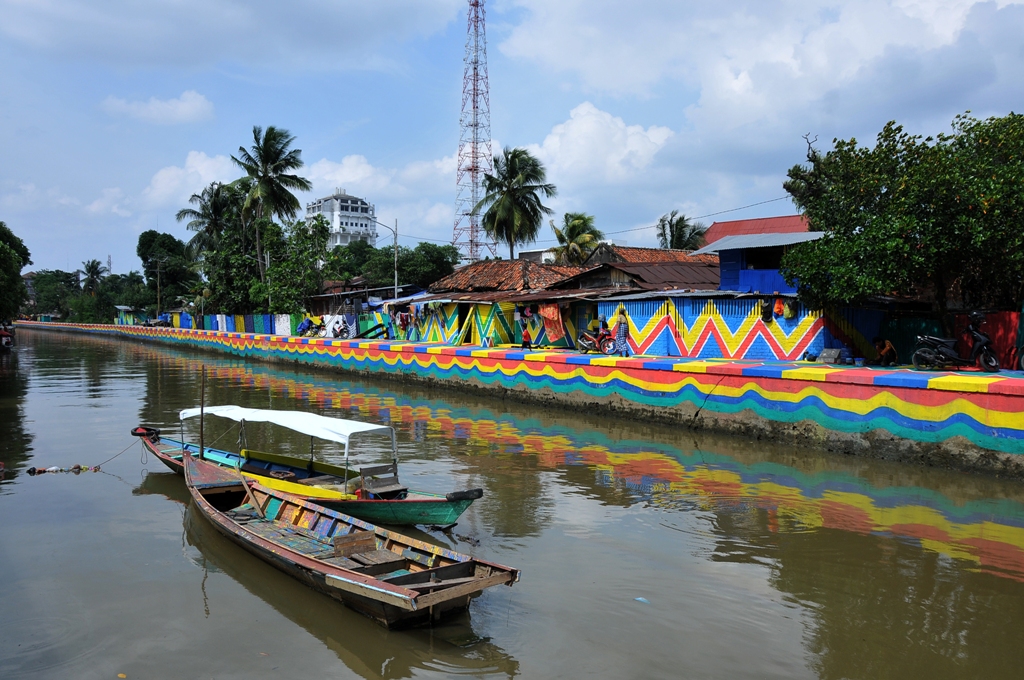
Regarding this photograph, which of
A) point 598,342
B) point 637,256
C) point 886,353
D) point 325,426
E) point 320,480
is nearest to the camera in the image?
point 325,426

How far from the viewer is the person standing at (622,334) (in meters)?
23.6

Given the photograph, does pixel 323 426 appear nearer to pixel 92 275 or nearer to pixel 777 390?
pixel 777 390

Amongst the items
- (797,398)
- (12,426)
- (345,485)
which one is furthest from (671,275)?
(12,426)

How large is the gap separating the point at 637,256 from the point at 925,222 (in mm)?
22888

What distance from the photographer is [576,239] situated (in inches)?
1748

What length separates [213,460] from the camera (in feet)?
44.2

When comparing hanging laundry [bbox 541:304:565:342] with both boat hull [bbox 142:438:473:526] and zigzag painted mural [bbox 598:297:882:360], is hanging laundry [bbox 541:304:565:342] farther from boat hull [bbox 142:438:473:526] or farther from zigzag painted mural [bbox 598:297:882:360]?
boat hull [bbox 142:438:473:526]

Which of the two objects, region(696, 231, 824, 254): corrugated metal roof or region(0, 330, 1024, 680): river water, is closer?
region(0, 330, 1024, 680): river water

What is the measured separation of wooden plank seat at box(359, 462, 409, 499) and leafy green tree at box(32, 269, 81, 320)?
120815 mm

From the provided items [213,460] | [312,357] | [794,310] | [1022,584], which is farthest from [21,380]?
[1022,584]

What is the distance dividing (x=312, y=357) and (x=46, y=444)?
69.6ft

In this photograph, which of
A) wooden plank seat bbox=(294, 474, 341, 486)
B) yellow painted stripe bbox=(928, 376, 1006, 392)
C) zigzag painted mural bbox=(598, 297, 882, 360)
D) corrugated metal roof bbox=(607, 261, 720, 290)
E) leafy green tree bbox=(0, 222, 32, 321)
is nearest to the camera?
wooden plank seat bbox=(294, 474, 341, 486)


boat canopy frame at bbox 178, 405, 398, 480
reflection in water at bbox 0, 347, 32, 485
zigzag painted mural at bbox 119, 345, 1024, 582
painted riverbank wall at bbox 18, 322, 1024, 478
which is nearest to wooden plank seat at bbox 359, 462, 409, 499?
boat canopy frame at bbox 178, 405, 398, 480

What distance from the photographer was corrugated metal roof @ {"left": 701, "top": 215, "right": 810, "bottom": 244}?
38938 millimetres
